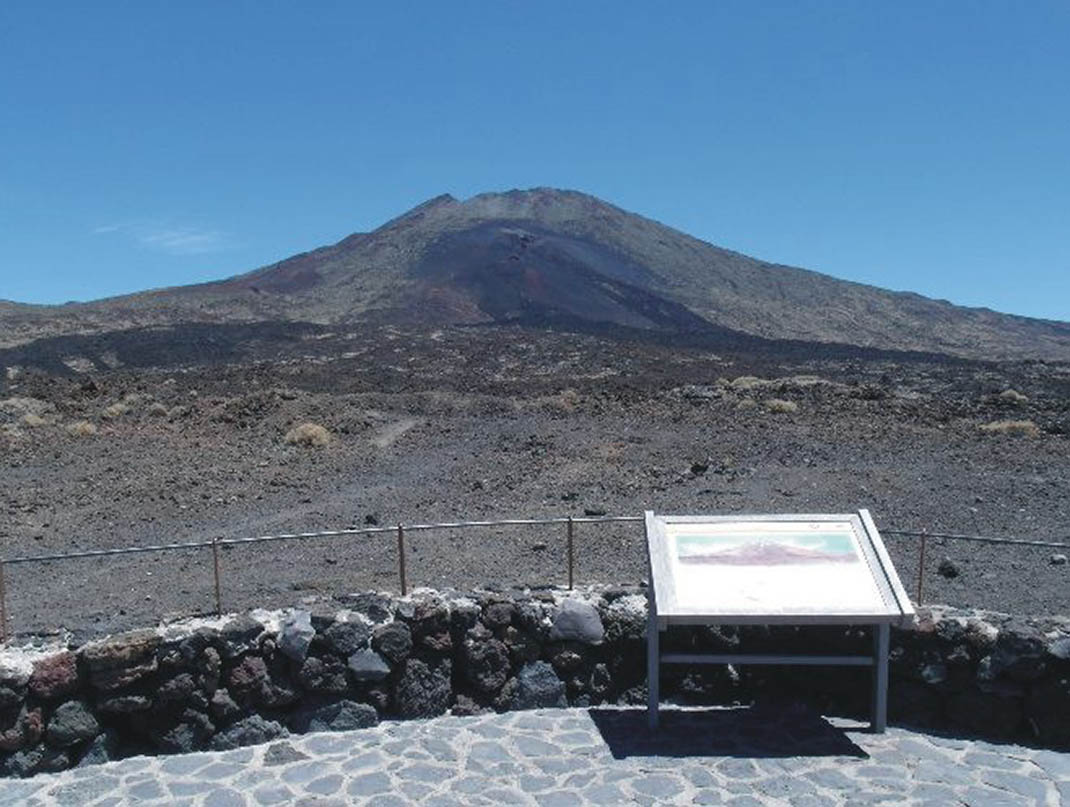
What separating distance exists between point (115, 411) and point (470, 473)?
1211 cm

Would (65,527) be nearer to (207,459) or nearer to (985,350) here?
(207,459)

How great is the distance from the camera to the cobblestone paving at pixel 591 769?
550 centimetres

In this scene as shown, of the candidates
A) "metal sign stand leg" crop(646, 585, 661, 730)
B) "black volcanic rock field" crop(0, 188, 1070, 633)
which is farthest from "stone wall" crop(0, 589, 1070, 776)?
"black volcanic rock field" crop(0, 188, 1070, 633)

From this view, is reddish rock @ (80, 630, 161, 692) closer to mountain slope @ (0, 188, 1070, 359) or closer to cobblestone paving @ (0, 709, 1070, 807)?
cobblestone paving @ (0, 709, 1070, 807)

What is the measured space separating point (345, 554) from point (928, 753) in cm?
647

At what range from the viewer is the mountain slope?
7075cm

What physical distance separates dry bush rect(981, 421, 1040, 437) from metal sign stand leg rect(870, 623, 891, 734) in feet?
50.2

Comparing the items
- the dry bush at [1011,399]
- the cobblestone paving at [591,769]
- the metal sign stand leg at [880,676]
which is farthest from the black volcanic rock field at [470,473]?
the metal sign stand leg at [880,676]

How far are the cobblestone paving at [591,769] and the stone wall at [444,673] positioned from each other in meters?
0.21

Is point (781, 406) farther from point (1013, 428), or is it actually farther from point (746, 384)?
point (746, 384)

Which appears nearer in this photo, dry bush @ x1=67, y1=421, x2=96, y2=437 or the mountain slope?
dry bush @ x1=67, y1=421, x2=96, y2=437

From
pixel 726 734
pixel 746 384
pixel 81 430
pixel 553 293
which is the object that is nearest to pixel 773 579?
pixel 726 734

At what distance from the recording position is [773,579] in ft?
19.7

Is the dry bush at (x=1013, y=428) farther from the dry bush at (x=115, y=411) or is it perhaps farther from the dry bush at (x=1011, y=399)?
the dry bush at (x=115, y=411)
